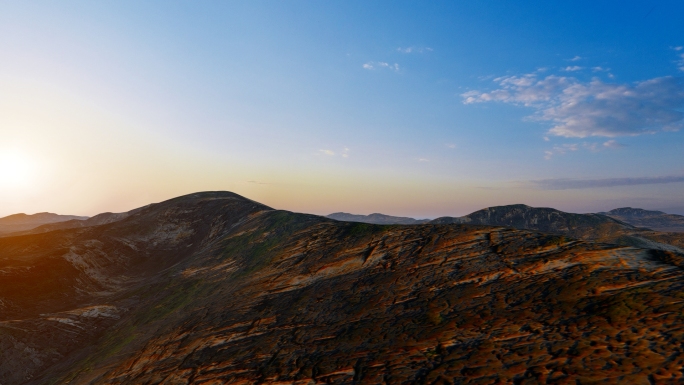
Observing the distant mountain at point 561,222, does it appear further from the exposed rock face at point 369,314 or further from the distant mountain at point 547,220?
the exposed rock face at point 369,314

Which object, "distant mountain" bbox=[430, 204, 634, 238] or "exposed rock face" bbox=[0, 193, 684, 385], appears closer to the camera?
"exposed rock face" bbox=[0, 193, 684, 385]

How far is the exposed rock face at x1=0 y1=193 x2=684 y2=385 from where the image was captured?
11508mm

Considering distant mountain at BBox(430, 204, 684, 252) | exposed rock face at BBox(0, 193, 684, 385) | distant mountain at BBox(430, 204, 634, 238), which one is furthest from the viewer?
distant mountain at BBox(430, 204, 634, 238)

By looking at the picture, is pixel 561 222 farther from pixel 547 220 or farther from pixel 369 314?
pixel 369 314

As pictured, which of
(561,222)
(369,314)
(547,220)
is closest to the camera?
(369,314)

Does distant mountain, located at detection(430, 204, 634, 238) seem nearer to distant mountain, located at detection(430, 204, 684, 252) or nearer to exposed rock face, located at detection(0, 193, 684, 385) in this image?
distant mountain, located at detection(430, 204, 684, 252)

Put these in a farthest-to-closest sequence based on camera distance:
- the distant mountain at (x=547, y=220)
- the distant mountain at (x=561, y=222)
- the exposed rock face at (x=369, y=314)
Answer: the distant mountain at (x=547, y=220), the distant mountain at (x=561, y=222), the exposed rock face at (x=369, y=314)

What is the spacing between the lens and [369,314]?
1791 cm

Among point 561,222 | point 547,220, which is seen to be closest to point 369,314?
point 561,222

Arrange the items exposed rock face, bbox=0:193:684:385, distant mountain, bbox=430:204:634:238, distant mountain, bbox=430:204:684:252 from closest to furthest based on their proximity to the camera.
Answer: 1. exposed rock face, bbox=0:193:684:385
2. distant mountain, bbox=430:204:684:252
3. distant mountain, bbox=430:204:634:238

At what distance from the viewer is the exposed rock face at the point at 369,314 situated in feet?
37.8

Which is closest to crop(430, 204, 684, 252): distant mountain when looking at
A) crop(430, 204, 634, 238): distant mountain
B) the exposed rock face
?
crop(430, 204, 634, 238): distant mountain

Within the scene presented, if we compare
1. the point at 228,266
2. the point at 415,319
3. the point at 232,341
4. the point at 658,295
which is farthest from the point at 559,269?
the point at 228,266

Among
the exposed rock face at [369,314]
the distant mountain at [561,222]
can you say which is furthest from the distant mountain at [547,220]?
the exposed rock face at [369,314]
